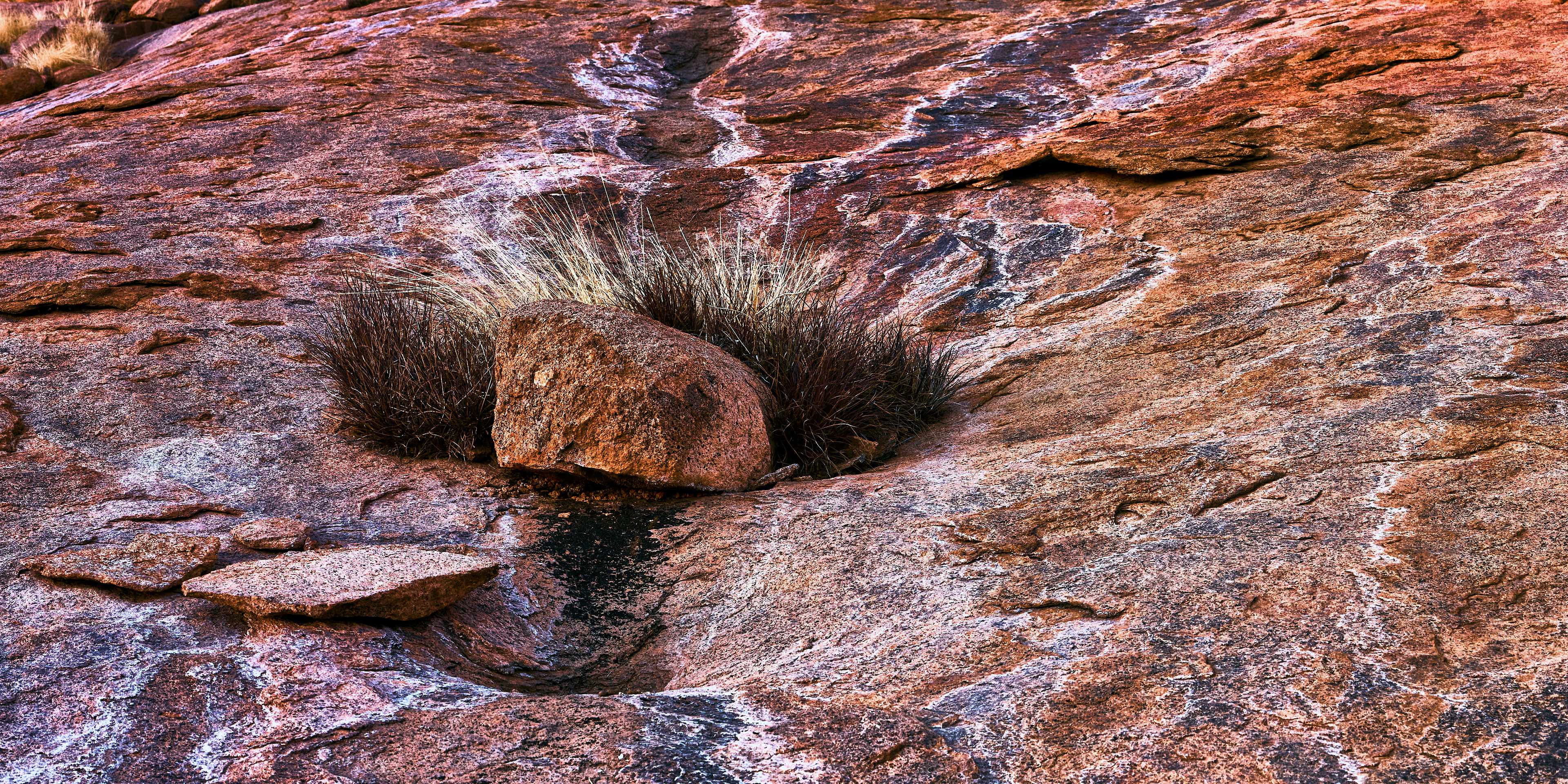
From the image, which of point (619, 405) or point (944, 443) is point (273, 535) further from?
point (944, 443)

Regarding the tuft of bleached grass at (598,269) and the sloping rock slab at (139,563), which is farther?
the tuft of bleached grass at (598,269)

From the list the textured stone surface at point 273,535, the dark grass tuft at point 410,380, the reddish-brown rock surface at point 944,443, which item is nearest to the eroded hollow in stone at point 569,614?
the reddish-brown rock surface at point 944,443

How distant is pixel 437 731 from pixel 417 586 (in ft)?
2.18

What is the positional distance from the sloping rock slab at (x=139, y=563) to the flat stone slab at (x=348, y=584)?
0.11 metres

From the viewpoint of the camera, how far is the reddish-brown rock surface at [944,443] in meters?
2.05

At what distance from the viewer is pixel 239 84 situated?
913 cm

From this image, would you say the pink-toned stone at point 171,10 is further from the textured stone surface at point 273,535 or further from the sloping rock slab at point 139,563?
the sloping rock slab at point 139,563

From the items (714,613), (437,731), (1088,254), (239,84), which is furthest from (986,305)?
(239,84)

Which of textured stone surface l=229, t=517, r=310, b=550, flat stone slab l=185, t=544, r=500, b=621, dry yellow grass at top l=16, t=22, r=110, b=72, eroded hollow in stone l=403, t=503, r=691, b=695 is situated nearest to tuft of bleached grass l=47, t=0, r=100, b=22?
dry yellow grass at top l=16, t=22, r=110, b=72

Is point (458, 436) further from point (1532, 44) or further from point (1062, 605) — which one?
point (1532, 44)

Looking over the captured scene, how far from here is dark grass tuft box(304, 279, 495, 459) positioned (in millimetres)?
4355

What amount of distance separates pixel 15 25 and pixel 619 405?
1683 cm

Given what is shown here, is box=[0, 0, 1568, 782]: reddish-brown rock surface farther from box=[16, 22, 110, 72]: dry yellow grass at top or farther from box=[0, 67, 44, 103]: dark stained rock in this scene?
box=[16, 22, 110, 72]: dry yellow grass at top

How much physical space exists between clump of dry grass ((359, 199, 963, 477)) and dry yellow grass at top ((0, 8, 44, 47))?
1385 centimetres
